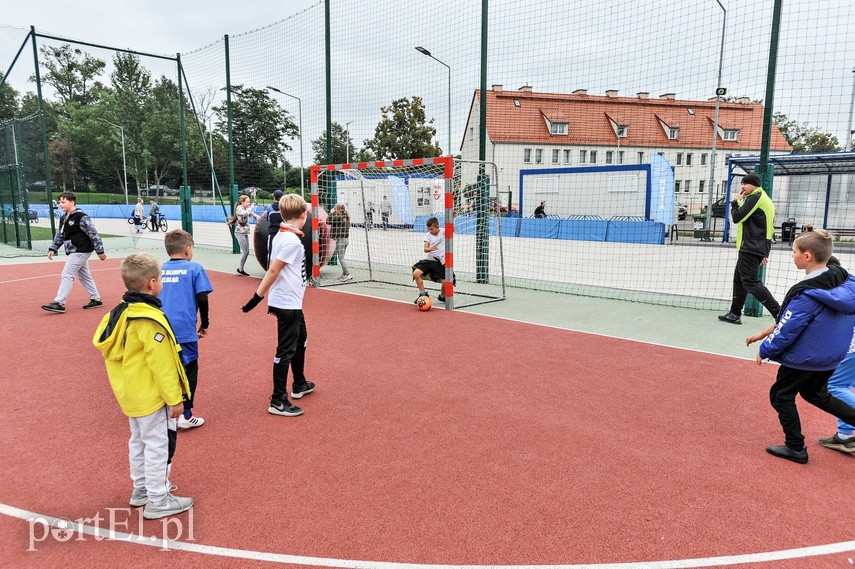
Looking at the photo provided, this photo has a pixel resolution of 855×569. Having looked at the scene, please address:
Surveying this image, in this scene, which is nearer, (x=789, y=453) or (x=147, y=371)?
(x=147, y=371)

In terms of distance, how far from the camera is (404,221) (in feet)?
43.7

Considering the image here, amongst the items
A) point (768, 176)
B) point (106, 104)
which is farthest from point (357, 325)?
point (106, 104)

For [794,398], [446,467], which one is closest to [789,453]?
[794,398]

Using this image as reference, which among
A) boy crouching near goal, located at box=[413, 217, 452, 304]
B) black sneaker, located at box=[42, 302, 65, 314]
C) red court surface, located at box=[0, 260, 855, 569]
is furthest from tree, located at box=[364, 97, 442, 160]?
red court surface, located at box=[0, 260, 855, 569]

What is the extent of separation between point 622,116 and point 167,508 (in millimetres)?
23156

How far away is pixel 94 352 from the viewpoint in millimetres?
6180

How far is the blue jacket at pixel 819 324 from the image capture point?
345 cm

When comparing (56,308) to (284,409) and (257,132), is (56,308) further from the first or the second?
(257,132)

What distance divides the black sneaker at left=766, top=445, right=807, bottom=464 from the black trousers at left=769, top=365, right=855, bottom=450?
0.09 feet

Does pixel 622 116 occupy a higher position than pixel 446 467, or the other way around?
pixel 622 116

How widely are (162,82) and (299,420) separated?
58987mm

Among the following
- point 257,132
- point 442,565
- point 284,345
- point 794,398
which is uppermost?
point 257,132

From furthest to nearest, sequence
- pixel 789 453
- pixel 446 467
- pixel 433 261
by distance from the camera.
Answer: pixel 433 261 → pixel 789 453 → pixel 446 467

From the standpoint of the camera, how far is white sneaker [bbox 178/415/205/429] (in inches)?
165
